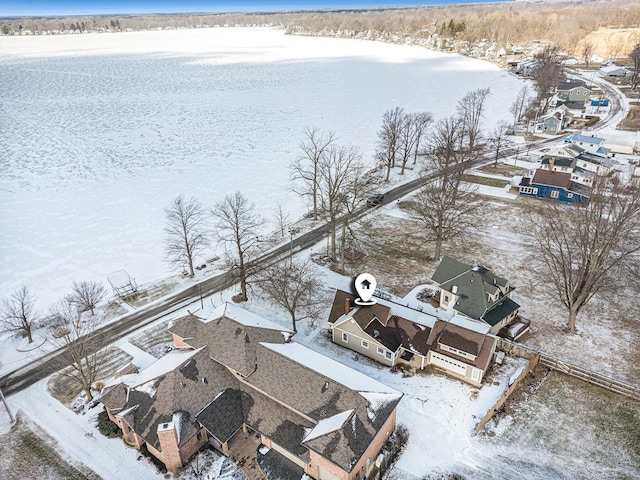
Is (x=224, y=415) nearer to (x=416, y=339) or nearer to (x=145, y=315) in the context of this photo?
(x=416, y=339)

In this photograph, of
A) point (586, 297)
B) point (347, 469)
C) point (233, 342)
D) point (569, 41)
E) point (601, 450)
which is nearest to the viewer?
point (347, 469)

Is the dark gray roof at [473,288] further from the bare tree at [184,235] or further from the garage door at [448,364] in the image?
the bare tree at [184,235]

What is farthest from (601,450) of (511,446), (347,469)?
(347,469)

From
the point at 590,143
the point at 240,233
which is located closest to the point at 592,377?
the point at 240,233

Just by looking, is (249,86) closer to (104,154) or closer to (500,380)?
(104,154)

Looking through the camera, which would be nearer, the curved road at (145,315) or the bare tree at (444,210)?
the curved road at (145,315)

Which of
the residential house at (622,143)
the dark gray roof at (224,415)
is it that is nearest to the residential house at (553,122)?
the residential house at (622,143)
